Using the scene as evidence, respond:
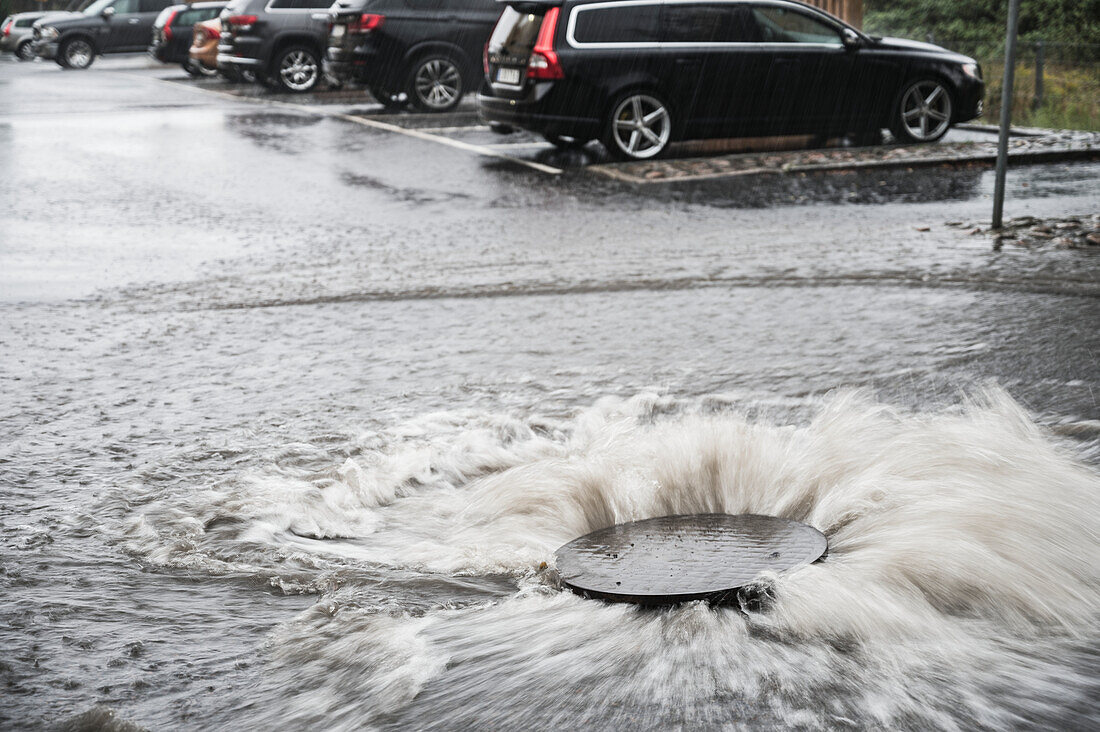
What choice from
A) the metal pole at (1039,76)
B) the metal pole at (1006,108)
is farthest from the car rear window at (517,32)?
the metal pole at (1039,76)

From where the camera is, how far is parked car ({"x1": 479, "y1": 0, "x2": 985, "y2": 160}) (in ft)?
41.1

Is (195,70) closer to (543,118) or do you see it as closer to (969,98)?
(543,118)

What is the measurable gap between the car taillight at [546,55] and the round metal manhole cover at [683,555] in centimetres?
920

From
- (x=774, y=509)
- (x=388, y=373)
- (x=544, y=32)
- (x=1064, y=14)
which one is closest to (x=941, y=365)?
(x=774, y=509)

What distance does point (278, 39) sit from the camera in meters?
23.2

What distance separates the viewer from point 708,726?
2.56 metres

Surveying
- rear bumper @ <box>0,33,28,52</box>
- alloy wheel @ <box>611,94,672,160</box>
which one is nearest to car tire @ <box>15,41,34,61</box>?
rear bumper @ <box>0,33,28,52</box>

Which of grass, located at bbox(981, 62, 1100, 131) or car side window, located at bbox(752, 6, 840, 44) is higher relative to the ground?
car side window, located at bbox(752, 6, 840, 44)

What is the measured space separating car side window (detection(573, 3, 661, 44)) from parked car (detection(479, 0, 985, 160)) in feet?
0.03

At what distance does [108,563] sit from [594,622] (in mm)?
1386

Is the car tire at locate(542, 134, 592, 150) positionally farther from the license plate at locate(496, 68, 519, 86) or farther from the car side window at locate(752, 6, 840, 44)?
the car side window at locate(752, 6, 840, 44)

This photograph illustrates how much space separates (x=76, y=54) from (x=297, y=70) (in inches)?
548

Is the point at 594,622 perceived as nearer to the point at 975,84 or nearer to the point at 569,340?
the point at 569,340

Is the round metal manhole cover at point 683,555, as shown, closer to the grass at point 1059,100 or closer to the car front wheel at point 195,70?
the grass at point 1059,100
